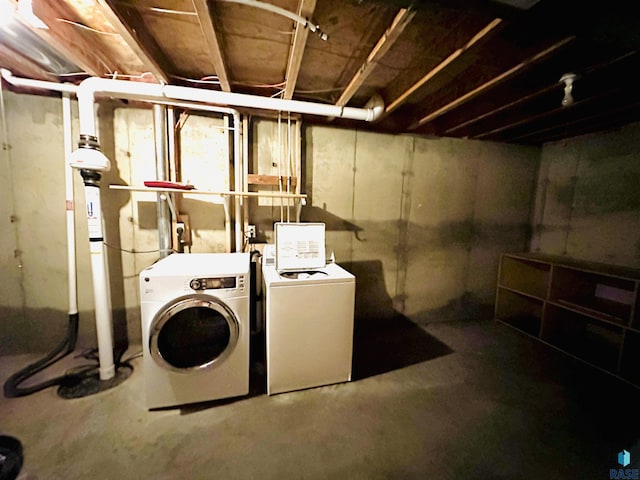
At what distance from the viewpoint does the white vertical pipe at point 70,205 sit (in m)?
1.96

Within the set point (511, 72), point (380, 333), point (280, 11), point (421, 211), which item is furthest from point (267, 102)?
point (380, 333)

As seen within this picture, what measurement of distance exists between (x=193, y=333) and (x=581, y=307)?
11.0 ft

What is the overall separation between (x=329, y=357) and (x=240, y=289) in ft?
2.80

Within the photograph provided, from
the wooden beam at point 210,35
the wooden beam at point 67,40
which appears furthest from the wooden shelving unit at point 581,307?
the wooden beam at point 67,40

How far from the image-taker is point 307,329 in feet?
5.82

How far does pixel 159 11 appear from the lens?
1294 mm

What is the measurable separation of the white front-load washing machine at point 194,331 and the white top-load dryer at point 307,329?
0.63ft

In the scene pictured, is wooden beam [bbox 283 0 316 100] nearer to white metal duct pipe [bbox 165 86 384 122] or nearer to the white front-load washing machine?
white metal duct pipe [bbox 165 86 384 122]

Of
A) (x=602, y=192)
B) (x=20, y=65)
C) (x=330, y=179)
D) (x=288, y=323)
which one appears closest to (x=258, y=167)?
(x=330, y=179)

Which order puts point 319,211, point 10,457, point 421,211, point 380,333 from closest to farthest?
point 10,457
point 319,211
point 380,333
point 421,211

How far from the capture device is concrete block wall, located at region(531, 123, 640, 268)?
2.39 meters

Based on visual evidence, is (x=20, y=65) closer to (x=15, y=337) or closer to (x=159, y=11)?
(x=159, y=11)

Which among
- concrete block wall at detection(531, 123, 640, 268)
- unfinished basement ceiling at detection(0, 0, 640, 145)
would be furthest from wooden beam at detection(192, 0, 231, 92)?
concrete block wall at detection(531, 123, 640, 268)

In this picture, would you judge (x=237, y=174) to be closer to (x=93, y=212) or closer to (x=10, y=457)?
(x=93, y=212)
